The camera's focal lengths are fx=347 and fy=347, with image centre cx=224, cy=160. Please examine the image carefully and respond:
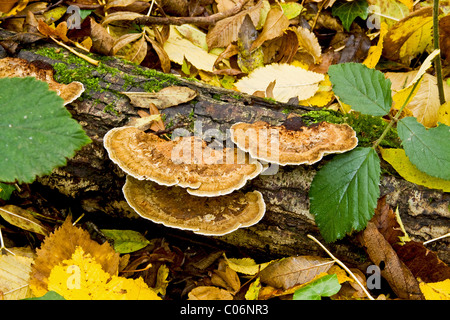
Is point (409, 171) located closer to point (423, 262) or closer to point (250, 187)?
point (423, 262)

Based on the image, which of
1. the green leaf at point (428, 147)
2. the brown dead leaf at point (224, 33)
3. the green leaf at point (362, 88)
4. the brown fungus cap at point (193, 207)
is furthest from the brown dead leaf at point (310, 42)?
the brown fungus cap at point (193, 207)

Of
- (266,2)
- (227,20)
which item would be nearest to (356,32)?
(266,2)

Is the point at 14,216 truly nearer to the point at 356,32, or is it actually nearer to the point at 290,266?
the point at 290,266

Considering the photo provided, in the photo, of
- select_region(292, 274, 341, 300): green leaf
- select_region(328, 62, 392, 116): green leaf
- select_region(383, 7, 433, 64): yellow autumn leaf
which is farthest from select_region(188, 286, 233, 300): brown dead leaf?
select_region(383, 7, 433, 64): yellow autumn leaf

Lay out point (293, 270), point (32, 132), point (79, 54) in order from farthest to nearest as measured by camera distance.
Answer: point (79, 54) → point (293, 270) → point (32, 132)

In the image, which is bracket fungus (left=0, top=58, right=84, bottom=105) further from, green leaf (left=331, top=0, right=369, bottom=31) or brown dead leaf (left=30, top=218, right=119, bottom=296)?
green leaf (left=331, top=0, right=369, bottom=31)

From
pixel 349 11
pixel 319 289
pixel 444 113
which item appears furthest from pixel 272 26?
pixel 319 289

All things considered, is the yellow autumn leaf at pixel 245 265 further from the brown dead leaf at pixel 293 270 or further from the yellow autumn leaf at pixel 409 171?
the yellow autumn leaf at pixel 409 171

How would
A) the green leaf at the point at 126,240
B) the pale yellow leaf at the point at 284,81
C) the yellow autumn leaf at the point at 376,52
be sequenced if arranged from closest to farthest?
the green leaf at the point at 126,240 < the pale yellow leaf at the point at 284,81 < the yellow autumn leaf at the point at 376,52
